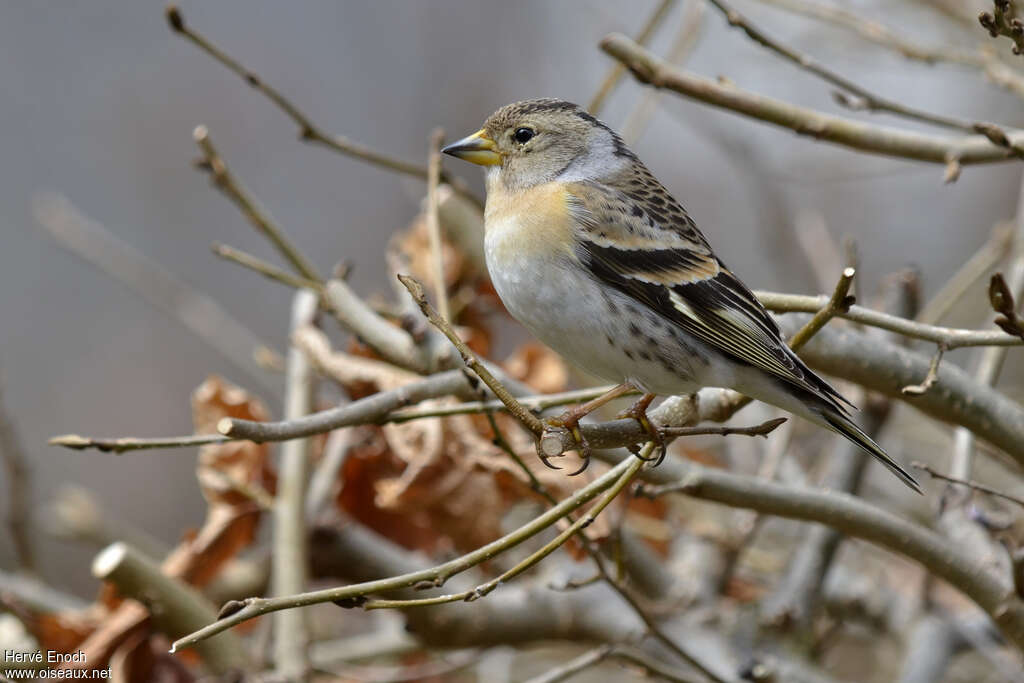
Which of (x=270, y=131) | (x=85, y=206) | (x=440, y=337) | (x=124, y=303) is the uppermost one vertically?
(x=440, y=337)

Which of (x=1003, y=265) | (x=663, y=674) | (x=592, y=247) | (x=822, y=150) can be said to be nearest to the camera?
(x=663, y=674)

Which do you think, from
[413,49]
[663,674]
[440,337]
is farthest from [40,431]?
[663,674]

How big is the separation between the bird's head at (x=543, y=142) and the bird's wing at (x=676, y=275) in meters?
0.21

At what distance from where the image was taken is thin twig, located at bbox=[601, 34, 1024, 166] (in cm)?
289

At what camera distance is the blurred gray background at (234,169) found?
8.00 m

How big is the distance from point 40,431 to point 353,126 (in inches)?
136

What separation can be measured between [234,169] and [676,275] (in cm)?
678

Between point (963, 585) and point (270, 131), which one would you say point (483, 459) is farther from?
point (270, 131)

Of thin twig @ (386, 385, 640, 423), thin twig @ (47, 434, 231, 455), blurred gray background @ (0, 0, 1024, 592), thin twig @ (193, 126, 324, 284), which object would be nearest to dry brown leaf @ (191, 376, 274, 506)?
thin twig @ (193, 126, 324, 284)

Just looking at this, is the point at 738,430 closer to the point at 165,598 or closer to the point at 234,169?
the point at 165,598

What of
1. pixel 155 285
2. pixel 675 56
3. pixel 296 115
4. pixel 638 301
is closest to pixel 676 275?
pixel 638 301

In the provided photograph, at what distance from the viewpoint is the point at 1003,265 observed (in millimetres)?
4707

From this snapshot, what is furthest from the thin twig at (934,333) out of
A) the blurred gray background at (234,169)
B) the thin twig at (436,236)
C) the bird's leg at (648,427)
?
the blurred gray background at (234,169)

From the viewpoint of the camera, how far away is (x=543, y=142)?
3127mm
